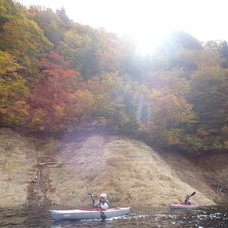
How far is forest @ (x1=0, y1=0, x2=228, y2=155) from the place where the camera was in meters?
39.8

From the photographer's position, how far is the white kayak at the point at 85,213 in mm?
19922

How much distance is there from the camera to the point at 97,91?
43750mm

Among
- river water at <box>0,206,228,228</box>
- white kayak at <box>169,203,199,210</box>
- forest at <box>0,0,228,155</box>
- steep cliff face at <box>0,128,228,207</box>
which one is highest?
forest at <box>0,0,228,155</box>

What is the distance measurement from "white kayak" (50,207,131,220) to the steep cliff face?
7386mm

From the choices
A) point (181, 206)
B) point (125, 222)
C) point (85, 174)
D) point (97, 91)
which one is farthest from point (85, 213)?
point (97, 91)

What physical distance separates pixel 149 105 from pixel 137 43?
22.0m

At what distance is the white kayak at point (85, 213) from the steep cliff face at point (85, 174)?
291 inches

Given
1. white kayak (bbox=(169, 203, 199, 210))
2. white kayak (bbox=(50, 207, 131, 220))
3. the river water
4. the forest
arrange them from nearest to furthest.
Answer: the river water, white kayak (bbox=(50, 207, 131, 220)), white kayak (bbox=(169, 203, 199, 210)), the forest

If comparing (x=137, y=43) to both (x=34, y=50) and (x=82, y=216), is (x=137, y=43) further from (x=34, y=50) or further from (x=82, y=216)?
(x=82, y=216)

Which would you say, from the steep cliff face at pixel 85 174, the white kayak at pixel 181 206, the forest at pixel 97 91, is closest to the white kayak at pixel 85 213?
the white kayak at pixel 181 206

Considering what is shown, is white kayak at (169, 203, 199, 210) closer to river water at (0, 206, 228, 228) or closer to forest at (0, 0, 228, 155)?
river water at (0, 206, 228, 228)

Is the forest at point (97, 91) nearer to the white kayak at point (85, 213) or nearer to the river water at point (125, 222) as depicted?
the river water at point (125, 222)

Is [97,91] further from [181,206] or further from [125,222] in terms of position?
[125,222]

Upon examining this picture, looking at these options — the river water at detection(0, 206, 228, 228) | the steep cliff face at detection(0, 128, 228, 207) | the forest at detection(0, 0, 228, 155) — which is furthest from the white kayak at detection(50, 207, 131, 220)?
the forest at detection(0, 0, 228, 155)
